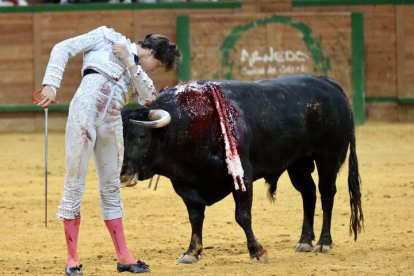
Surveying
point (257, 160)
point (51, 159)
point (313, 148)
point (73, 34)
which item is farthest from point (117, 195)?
point (73, 34)

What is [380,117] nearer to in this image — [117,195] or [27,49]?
[27,49]

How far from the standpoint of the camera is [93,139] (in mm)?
7520

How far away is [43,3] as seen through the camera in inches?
685

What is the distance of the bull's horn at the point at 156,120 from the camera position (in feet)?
26.3

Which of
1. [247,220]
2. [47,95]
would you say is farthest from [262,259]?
[47,95]

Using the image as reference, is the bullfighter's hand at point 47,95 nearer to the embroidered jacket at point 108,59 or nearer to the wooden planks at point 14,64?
the embroidered jacket at point 108,59

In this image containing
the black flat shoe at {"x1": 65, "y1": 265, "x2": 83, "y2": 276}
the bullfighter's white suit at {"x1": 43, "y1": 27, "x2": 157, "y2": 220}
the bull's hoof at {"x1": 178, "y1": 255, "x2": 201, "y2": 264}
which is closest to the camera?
the bullfighter's white suit at {"x1": 43, "y1": 27, "x2": 157, "y2": 220}

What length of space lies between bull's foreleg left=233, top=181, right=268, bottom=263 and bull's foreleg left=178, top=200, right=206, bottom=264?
1.10ft

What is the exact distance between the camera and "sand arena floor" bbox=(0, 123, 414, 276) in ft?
26.7

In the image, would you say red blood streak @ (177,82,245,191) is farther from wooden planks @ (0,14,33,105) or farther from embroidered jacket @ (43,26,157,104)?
wooden planks @ (0,14,33,105)

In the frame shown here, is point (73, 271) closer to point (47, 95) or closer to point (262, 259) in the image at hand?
point (47, 95)

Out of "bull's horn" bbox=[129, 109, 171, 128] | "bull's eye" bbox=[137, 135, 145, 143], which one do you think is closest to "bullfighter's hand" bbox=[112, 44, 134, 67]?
"bull's horn" bbox=[129, 109, 171, 128]

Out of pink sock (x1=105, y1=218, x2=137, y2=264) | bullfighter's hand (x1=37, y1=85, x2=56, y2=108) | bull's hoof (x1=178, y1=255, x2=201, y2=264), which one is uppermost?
bullfighter's hand (x1=37, y1=85, x2=56, y2=108)

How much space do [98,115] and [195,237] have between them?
4.32ft
